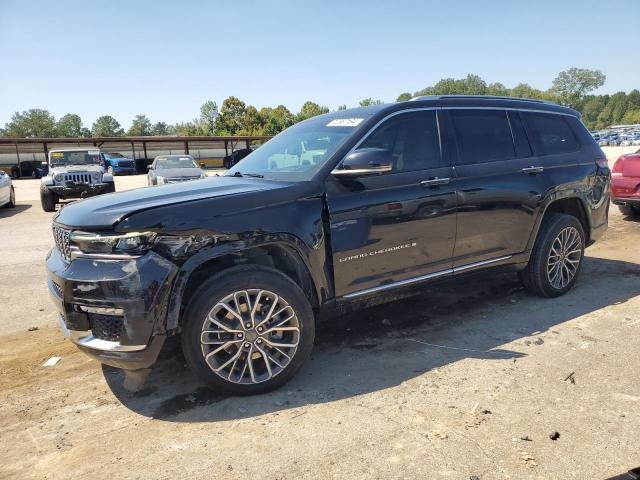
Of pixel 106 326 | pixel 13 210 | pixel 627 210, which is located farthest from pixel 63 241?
pixel 13 210

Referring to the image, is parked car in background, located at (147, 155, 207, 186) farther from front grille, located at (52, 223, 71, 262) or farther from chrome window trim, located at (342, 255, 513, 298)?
chrome window trim, located at (342, 255, 513, 298)

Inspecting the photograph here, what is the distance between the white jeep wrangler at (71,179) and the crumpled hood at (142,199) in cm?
1150

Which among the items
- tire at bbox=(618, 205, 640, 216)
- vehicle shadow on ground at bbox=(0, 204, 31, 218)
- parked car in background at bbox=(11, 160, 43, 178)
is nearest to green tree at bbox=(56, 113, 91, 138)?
parked car in background at bbox=(11, 160, 43, 178)

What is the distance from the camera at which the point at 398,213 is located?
12.0 feet

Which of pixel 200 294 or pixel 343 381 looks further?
pixel 343 381

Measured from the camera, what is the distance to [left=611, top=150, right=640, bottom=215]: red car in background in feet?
28.8

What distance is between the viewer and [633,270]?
5953 millimetres

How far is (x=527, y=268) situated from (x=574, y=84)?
157138mm

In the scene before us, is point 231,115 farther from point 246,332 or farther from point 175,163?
point 246,332

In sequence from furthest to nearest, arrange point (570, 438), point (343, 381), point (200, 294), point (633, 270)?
point (633, 270)
point (343, 381)
point (200, 294)
point (570, 438)

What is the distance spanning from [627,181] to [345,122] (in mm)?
7463

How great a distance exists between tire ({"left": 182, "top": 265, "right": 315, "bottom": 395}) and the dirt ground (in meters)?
0.15

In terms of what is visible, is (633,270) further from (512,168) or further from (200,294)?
(200,294)

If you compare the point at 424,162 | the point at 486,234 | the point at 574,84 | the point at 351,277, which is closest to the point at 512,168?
the point at 486,234
